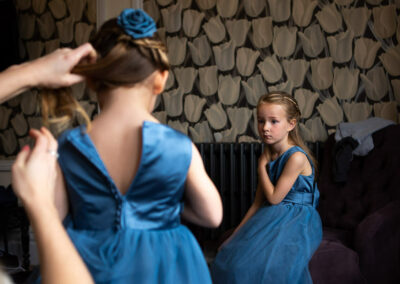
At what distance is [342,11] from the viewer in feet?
10.6

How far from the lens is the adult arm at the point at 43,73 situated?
0.85 meters

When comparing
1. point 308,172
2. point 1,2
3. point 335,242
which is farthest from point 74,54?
point 1,2

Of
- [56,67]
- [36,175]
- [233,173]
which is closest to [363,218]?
[233,173]

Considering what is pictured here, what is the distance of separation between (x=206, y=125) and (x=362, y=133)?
1378 mm

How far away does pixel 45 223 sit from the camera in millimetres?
573

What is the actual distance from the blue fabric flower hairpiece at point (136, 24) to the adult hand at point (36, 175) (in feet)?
1.44

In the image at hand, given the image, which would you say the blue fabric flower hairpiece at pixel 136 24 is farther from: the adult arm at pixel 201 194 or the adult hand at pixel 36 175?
the adult hand at pixel 36 175

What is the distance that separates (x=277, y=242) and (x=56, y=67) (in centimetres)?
146

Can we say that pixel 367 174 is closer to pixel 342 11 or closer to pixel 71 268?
pixel 342 11

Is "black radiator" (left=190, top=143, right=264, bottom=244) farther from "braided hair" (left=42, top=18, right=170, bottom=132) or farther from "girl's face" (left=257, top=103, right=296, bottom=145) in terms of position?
"braided hair" (left=42, top=18, right=170, bottom=132)

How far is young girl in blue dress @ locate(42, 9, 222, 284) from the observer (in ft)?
3.21

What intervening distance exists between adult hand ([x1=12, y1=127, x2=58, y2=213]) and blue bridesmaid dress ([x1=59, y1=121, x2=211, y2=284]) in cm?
33

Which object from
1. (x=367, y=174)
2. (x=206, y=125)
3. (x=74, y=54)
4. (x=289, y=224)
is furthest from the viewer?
(x=206, y=125)

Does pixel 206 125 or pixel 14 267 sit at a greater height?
pixel 206 125
